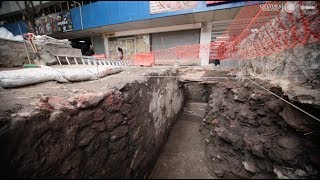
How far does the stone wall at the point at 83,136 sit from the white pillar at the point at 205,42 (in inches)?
223

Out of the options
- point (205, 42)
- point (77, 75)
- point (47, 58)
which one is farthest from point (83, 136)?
point (205, 42)

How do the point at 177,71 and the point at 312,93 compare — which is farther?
the point at 177,71

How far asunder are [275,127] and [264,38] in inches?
80.9

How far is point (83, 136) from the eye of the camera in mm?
2010

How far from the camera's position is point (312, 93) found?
2.19 metres

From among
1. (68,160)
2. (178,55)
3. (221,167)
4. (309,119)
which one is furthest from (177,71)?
Answer: (68,160)

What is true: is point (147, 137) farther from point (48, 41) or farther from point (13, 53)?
point (13, 53)

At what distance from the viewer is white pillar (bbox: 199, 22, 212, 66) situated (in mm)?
8289

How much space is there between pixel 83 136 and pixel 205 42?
8653 millimetres

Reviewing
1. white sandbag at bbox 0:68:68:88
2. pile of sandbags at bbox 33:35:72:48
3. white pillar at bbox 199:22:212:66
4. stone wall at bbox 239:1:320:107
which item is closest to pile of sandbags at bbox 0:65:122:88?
white sandbag at bbox 0:68:68:88

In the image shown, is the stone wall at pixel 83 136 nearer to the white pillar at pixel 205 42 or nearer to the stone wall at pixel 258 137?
the stone wall at pixel 258 137

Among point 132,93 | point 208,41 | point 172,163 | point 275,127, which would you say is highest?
point 208,41

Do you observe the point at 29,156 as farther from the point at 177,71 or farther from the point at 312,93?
the point at 177,71

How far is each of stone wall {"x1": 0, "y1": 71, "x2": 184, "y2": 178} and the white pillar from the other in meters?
5.67
